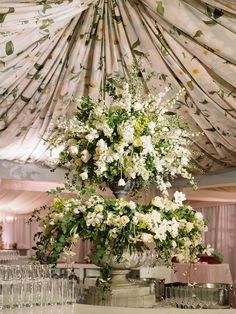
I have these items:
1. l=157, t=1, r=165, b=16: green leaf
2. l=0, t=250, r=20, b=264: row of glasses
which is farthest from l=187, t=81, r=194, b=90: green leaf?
l=0, t=250, r=20, b=264: row of glasses

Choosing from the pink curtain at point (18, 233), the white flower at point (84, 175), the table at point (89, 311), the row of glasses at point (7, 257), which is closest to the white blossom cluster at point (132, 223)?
the white flower at point (84, 175)

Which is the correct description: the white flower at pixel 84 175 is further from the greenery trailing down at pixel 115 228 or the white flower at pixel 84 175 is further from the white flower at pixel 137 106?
the white flower at pixel 137 106

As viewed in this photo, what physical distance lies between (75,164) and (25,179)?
4.06 m

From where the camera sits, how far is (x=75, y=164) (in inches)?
109

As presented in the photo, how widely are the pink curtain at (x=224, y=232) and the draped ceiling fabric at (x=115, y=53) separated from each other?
5000mm

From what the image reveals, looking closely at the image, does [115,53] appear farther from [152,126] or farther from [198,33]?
[152,126]

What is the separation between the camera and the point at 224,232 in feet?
33.6

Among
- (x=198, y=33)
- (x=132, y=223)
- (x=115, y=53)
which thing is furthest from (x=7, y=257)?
(x=132, y=223)

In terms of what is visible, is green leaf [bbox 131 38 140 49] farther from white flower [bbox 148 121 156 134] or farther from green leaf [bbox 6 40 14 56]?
white flower [bbox 148 121 156 134]

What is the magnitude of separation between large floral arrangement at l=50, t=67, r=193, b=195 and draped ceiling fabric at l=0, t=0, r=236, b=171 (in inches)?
28.4

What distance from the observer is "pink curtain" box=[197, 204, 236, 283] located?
10023 mm

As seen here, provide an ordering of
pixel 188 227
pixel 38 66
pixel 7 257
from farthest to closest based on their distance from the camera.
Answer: pixel 7 257 → pixel 38 66 → pixel 188 227

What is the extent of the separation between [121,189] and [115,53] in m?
1.65

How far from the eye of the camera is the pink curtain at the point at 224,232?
10.0 m
